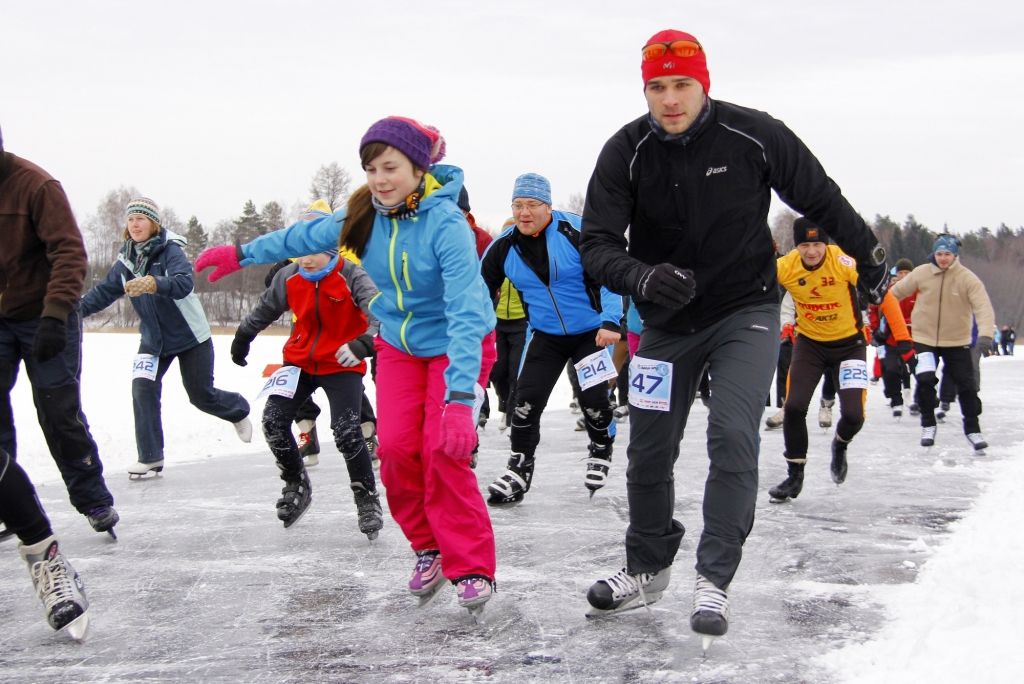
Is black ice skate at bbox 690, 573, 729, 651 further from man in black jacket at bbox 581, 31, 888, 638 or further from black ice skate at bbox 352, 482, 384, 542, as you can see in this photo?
black ice skate at bbox 352, 482, 384, 542

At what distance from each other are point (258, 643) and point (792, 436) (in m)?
3.99

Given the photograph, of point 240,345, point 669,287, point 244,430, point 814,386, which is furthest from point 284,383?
point 814,386

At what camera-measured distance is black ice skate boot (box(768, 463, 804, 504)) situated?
247 inches

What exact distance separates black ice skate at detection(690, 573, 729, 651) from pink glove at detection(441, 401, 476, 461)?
36.7 inches

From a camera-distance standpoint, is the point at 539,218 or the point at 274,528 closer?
the point at 274,528

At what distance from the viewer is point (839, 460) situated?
6.81 m

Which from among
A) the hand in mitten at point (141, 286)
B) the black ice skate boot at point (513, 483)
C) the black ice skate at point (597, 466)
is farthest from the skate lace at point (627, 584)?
the hand in mitten at point (141, 286)

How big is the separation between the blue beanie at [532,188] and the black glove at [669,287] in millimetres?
3007

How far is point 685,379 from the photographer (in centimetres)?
368

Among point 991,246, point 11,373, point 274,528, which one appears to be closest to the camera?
point 11,373

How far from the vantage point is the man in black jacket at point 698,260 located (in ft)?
11.4

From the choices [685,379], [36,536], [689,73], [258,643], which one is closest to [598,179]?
[689,73]

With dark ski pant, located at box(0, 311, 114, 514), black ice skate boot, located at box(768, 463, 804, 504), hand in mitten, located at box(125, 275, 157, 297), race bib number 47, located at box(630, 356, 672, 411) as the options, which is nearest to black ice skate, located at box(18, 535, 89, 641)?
dark ski pant, located at box(0, 311, 114, 514)

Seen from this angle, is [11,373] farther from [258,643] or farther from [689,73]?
[689,73]
